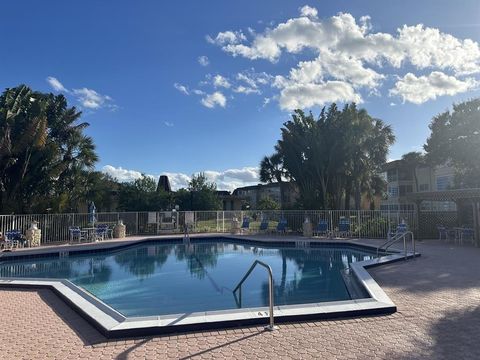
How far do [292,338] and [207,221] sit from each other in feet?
64.0

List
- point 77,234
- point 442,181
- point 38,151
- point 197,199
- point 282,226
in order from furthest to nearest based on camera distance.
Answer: point 442,181 < point 197,199 < point 282,226 < point 77,234 < point 38,151

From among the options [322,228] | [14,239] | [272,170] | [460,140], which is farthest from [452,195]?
[14,239]

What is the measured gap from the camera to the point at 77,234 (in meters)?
18.8

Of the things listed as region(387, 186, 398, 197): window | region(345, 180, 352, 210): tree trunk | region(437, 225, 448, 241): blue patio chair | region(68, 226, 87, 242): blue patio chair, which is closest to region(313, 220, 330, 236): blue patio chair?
region(437, 225, 448, 241): blue patio chair

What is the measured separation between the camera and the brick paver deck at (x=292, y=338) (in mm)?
4414

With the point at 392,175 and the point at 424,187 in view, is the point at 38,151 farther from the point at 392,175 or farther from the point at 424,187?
the point at 424,187

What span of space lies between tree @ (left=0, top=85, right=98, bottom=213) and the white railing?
1069mm

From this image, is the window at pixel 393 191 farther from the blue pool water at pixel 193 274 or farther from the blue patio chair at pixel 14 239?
the blue patio chair at pixel 14 239

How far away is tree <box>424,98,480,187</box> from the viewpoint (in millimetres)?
23141

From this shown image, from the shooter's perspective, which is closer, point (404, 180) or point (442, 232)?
point (442, 232)

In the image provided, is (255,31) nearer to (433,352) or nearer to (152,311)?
(152,311)

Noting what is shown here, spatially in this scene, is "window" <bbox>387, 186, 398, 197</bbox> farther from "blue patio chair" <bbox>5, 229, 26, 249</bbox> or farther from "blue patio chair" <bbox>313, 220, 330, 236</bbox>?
"blue patio chair" <bbox>5, 229, 26, 249</bbox>

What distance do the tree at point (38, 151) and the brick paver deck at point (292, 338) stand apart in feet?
43.5

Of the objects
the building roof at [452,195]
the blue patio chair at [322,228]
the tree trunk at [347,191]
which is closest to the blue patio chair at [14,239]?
the blue patio chair at [322,228]
